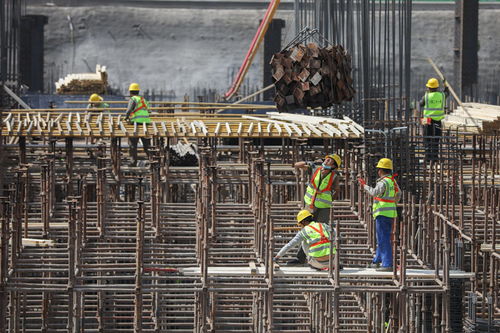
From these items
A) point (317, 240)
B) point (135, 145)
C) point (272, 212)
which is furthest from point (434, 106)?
point (317, 240)

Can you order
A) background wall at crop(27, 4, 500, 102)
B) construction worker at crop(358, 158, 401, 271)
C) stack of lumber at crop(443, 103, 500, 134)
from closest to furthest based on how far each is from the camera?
1. construction worker at crop(358, 158, 401, 271)
2. stack of lumber at crop(443, 103, 500, 134)
3. background wall at crop(27, 4, 500, 102)

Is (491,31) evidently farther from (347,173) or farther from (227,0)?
(347,173)

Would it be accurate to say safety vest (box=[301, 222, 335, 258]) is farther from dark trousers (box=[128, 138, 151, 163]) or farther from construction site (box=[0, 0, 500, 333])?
dark trousers (box=[128, 138, 151, 163])

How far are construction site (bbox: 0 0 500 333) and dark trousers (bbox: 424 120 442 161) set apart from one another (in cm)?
6

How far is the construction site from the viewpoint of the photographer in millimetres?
22297

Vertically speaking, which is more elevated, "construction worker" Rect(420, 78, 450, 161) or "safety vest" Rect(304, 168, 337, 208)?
"construction worker" Rect(420, 78, 450, 161)

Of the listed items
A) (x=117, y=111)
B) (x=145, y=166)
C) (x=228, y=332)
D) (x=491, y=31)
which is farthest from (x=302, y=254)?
(x=491, y=31)

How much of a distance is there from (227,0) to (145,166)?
121 feet

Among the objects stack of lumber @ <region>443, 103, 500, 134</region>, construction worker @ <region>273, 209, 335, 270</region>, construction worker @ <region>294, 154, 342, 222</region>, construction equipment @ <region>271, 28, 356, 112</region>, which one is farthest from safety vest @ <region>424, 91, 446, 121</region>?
construction worker @ <region>273, 209, 335, 270</region>

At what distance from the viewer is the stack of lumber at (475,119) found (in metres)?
36.4

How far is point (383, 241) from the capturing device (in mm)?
22984

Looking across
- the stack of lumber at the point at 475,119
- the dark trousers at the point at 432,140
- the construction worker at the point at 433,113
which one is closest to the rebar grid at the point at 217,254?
the dark trousers at the point at 432,140

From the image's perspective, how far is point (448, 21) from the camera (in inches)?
2662

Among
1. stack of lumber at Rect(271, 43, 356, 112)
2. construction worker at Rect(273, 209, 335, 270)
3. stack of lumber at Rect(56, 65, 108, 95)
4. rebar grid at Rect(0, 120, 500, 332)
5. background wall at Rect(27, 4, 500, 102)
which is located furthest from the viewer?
background wall at Rect(27, 4, 500, 102)
